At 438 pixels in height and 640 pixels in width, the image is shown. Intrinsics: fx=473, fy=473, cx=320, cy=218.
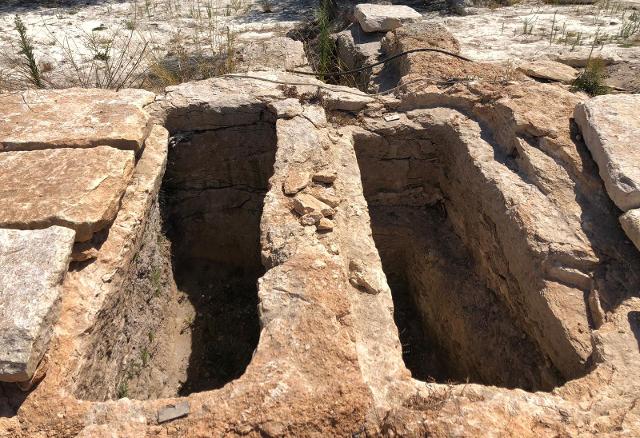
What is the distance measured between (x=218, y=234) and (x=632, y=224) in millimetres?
2918

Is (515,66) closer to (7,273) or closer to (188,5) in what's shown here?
(7,273)

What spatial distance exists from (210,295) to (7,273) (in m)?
2.03

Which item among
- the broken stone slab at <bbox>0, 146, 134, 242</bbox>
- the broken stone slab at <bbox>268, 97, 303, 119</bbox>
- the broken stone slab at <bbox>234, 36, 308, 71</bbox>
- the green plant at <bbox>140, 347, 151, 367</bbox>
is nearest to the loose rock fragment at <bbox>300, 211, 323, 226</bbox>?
the broken stone slab at <bbox>0, 146, 134, 242</bbox>

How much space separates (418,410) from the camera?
163cm

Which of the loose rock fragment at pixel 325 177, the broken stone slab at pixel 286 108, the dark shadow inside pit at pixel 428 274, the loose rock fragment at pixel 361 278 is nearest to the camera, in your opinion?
the loose rock fragment at pixel 361 278

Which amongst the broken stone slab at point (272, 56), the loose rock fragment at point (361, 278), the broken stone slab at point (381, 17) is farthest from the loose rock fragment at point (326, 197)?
the broken stone slab at point (381, 17)

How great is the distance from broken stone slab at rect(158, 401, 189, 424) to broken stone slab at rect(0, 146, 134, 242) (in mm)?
1011

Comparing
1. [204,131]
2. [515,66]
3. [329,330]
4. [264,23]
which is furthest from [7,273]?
[264,23]

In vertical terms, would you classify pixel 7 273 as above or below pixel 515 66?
below

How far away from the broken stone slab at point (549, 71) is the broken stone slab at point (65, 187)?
127 inches

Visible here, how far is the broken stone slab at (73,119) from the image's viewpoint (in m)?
2.74

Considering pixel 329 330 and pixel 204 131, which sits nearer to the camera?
pixel 329 330

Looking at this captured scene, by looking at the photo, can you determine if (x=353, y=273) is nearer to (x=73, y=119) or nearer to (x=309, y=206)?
(x=309, y=206)

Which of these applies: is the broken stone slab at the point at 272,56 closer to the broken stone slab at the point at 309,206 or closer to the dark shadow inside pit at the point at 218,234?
the dark shadow inside pit at the point at 218,234
